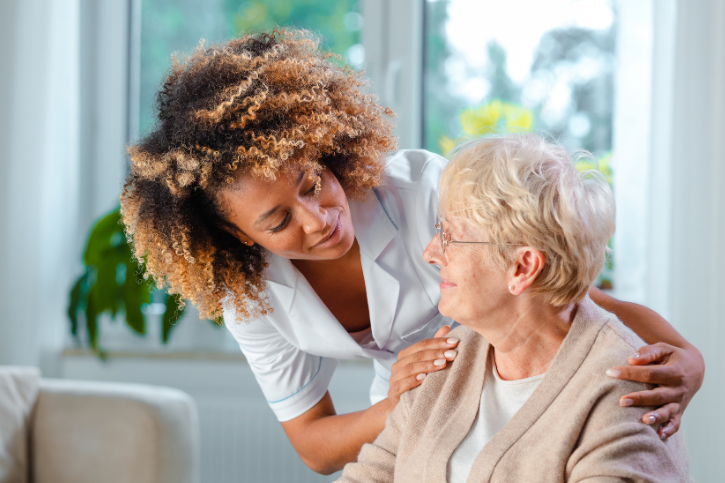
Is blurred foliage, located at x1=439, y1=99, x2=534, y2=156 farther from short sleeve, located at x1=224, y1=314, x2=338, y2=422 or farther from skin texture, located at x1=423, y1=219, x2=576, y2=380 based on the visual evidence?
skin texture, located at x1=423, y1=219, x2=576, y2=380

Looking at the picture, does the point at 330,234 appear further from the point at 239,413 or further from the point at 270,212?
the point at 239,413

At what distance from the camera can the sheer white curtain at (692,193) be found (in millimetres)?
1940

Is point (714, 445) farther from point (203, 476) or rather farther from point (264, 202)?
point (203, 476)

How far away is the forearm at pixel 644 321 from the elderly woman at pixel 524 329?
0.43ft

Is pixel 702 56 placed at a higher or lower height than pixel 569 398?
higher

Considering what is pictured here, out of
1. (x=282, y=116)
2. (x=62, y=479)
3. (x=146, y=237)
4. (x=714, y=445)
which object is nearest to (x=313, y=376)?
(x=146, y=237)

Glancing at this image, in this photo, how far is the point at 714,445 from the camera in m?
1.93

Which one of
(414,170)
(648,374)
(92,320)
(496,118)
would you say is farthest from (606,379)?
(92,320)

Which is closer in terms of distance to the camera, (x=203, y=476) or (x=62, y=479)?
(x=62, y=479)

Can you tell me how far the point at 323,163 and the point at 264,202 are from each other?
7.8 inches

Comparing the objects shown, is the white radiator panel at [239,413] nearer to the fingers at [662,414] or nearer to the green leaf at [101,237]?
the green leaf at [101,237]

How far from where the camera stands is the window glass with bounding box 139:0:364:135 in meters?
2.74

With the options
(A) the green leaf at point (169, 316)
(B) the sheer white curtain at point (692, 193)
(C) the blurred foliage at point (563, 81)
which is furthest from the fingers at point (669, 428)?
(A) the green leaf at point (169, 316)

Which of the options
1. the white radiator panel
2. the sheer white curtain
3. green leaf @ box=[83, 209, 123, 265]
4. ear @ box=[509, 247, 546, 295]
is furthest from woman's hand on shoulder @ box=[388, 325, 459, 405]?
green leaf @ box=[83, 209, 123, 265]
